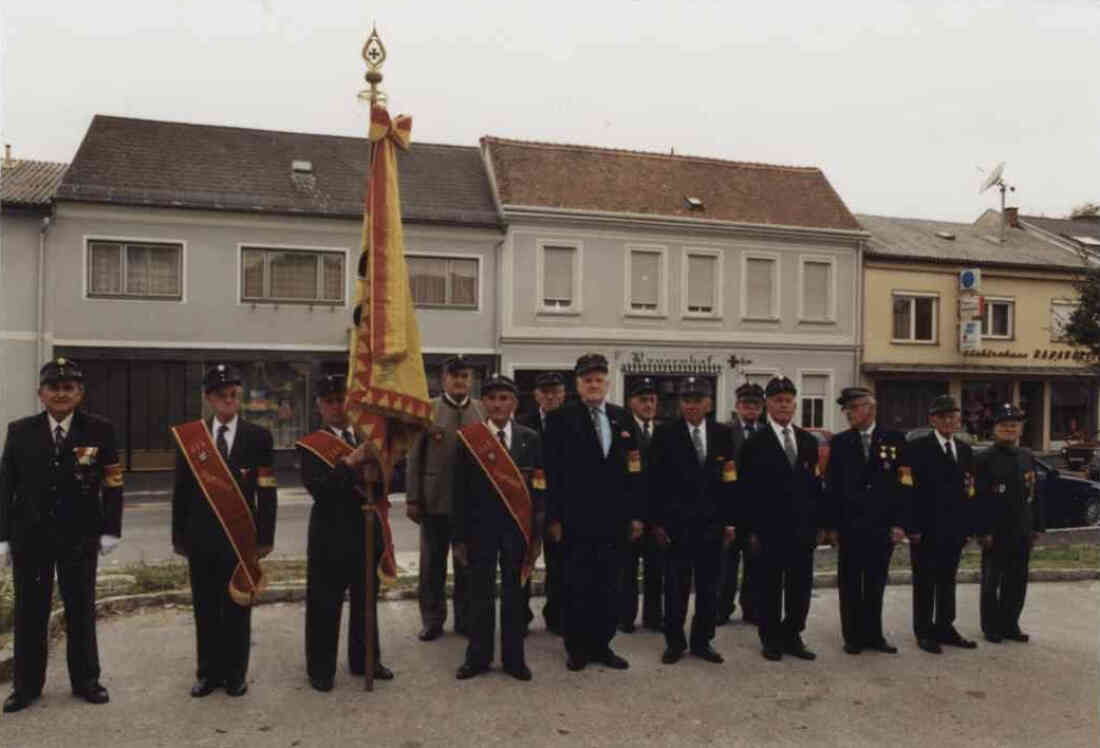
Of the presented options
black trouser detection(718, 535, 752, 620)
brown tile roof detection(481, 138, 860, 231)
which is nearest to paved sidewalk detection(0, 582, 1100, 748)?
black trouser detection(718, 535, 752, 620)

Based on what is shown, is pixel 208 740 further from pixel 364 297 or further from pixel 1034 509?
pixel 1034 509

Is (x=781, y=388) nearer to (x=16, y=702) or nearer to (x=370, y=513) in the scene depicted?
(x=370, y=513)

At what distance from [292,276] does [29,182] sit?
20.3 ft

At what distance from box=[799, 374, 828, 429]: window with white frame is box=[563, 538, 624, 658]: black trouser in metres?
19.4

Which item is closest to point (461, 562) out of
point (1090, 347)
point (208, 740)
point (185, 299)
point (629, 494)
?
point (629, 494)

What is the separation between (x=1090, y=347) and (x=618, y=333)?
11.3 metres

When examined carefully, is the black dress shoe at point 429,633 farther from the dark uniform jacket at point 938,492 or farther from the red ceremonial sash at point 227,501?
the dark uniform jacket at point 938,492

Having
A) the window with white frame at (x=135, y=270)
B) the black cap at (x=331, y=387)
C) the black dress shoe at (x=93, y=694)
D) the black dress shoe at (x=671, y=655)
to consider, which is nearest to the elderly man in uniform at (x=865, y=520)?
the black dress shoe at (x=671, y=655)

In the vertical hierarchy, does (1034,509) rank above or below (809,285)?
below

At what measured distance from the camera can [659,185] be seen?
968 inches

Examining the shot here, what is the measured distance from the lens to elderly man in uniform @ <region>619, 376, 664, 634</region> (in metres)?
6.82

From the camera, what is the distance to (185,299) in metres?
19.7

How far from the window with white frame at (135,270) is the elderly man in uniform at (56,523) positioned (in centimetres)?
1561

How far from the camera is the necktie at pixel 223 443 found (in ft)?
17.6
